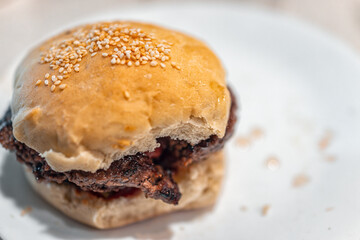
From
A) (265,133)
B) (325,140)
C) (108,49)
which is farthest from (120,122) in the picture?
(325,140)

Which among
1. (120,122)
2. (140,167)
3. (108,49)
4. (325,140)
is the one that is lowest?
(140,167)

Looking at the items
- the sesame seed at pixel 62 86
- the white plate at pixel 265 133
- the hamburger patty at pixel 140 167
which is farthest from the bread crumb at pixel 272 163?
the sesame seed at pixel 62 86

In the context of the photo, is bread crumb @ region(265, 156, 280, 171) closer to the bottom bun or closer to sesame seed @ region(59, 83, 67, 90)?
the bottom bun

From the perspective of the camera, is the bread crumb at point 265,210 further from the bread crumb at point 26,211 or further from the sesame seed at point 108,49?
the bread crumb at point 26,211

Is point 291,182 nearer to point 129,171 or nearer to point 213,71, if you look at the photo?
point 213,71

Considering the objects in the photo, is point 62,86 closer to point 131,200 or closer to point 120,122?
point 120,122

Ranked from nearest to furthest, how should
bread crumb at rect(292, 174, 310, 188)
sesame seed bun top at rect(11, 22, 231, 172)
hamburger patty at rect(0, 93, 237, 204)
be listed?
sesame seed bun top at rect(11, 22, 231, 172), hamburger patty at rect(0, 93, 237, 204), bread crumb at rect(292, 174, 310, 188)

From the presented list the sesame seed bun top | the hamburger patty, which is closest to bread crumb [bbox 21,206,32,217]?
the hamburger patty
